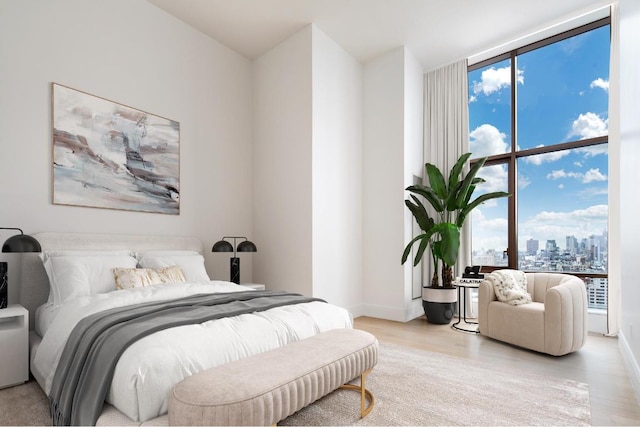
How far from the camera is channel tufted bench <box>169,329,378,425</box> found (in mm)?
1396

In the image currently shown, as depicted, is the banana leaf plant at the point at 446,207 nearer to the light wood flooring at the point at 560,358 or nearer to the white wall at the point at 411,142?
the white wall at the point at 411,142

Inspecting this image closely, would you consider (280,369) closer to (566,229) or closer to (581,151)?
(566,229)

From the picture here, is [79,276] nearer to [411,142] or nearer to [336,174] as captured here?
[336,174]

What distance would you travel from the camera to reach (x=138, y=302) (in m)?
2.45

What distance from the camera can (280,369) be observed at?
1670 millimetres

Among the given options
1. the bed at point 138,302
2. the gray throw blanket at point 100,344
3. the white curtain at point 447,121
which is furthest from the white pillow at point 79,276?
the white curtain at point 447,121

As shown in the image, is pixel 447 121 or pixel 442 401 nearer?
pixel 442 401

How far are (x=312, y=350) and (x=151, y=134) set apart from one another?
3131 mm

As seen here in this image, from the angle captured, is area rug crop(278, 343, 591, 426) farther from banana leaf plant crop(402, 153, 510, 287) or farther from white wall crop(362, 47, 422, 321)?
white wall crop(362, 47, 422, 321)

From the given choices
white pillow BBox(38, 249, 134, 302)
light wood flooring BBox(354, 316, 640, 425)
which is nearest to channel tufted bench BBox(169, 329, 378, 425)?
light wood flooring BBox(354, 316, 640, 425)

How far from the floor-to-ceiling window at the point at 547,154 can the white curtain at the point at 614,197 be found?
1.07 ft

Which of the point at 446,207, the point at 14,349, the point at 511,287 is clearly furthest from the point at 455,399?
the point at 14,349

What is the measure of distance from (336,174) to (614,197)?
304 centimetres

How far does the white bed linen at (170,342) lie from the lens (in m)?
1.57
